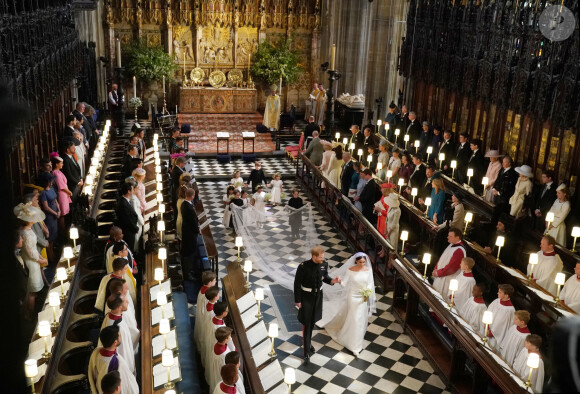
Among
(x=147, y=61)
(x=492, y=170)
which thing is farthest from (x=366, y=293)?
(x=147, y=61)

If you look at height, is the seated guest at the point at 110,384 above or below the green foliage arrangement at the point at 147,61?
below

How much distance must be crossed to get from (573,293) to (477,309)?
4.83 feet

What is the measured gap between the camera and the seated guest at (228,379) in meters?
6.48

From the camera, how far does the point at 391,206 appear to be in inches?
518

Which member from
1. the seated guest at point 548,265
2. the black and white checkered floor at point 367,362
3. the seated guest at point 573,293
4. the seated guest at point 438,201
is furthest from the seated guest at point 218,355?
the seated guest at point 438,201

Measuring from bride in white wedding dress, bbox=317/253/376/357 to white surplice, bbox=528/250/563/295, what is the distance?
113 inches

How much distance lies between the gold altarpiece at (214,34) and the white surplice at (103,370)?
880 inches

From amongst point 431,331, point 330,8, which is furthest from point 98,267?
point 330,8

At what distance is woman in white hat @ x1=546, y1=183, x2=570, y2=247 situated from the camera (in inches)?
475

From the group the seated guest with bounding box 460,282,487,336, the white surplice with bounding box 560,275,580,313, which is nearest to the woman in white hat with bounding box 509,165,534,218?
the white surplice with bounding box 560,275,580,313

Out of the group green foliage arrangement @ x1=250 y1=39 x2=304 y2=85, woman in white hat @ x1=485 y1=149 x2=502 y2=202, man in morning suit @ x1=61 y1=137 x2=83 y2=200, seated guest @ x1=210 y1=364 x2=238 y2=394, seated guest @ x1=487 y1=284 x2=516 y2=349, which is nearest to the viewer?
seated guest @ x1=210 y1=364 x2=238 y2=394

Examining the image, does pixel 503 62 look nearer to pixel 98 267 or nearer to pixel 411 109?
pixel 411 109

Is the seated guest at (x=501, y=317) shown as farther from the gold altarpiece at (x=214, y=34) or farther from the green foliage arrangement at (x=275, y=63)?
the gold altarpiece at (x=214, y=34)

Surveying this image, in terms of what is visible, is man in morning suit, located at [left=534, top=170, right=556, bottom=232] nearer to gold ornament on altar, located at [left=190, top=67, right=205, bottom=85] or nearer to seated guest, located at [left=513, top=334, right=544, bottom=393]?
seated guest, located at [left=513, top=334, right=544, bottom=393]
